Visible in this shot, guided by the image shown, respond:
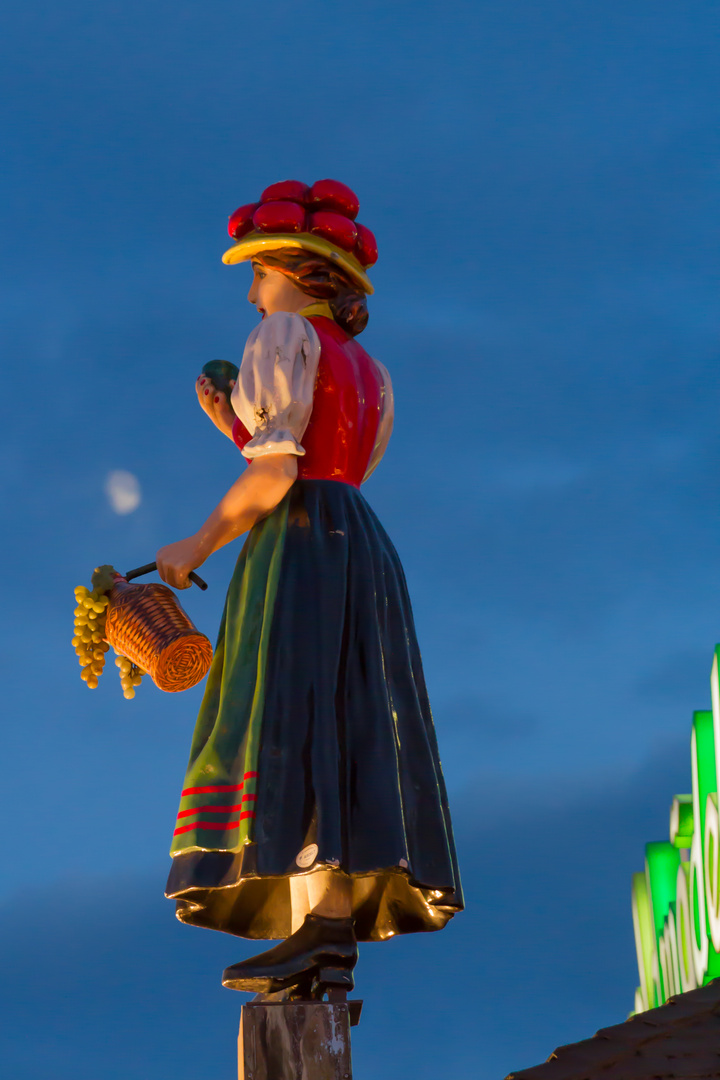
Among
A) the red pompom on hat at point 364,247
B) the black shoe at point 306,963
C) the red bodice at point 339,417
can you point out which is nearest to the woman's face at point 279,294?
the red bodice at point 339,417

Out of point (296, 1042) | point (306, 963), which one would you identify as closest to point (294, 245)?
point (306, 963)

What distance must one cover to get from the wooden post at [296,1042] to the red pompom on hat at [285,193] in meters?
2.50

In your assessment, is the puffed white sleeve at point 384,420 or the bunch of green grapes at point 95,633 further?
the puffed white sleeve at point 384,420

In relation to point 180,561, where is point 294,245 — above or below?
above

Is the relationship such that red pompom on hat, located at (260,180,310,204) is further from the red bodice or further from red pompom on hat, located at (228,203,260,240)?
the red bodice

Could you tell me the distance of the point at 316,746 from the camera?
13.4ft

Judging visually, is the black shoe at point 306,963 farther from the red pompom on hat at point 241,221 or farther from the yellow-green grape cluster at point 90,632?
the red pompom on hat at point 241,221

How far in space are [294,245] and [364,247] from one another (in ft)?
1.04

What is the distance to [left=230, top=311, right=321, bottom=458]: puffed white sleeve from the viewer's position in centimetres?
431

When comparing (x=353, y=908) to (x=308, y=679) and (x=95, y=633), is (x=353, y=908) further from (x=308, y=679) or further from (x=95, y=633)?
(x=95, y=633)

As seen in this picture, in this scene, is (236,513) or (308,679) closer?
(308,679)

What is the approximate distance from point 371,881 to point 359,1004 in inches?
21.1

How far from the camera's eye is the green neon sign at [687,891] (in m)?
6.86

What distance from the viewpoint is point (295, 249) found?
4676 mm
